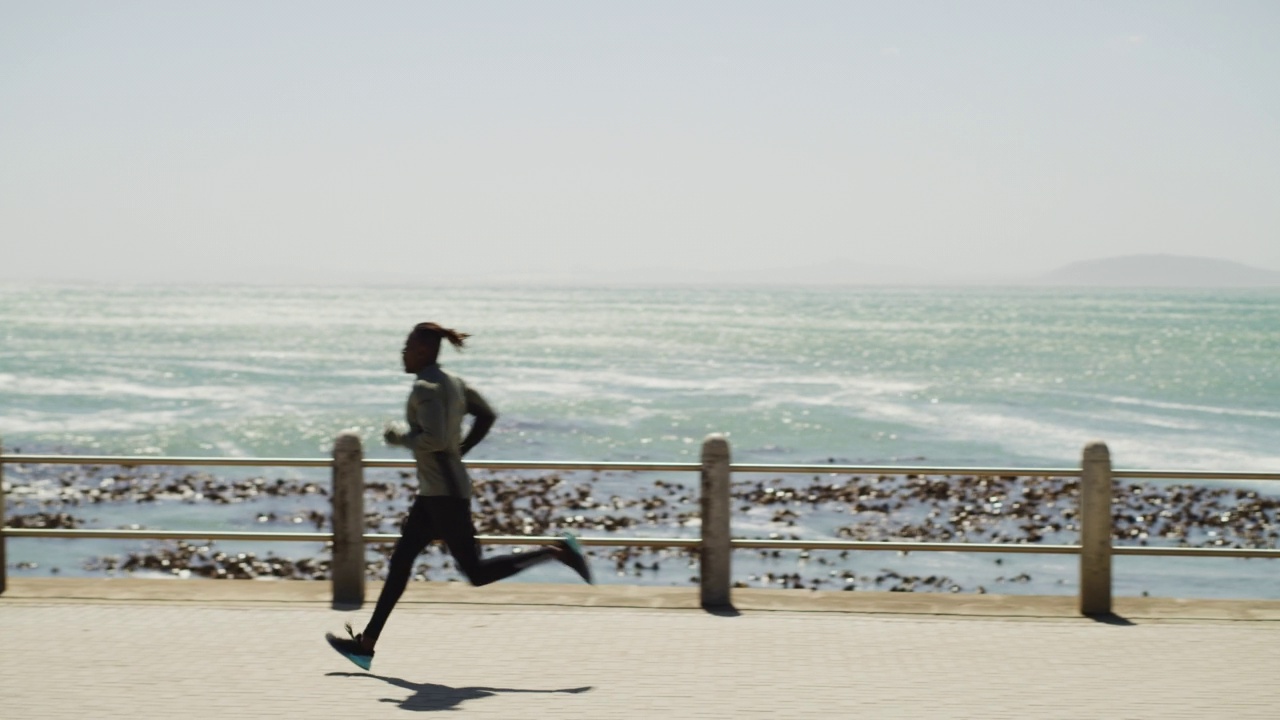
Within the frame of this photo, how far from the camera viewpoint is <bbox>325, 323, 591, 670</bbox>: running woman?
768 centimetres

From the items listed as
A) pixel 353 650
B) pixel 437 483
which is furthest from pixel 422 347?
pixel 353 650

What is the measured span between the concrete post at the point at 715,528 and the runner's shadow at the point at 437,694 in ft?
7.40

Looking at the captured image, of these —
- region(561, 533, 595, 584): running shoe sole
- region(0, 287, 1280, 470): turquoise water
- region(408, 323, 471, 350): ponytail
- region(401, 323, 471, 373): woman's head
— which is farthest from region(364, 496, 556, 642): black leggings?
region(0, 287, 1280, 470): turquoise water

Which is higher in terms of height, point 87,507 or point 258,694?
point 258,694

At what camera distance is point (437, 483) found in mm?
7867

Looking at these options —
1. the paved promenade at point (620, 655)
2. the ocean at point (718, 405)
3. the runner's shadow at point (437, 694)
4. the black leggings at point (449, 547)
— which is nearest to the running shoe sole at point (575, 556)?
the black leggings at point (449, 547)

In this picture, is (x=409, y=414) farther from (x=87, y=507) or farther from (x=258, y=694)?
(x=87, y=507)

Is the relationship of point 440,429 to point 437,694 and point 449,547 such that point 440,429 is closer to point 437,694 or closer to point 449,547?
point 449,547

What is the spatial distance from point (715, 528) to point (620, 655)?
1.67 meters

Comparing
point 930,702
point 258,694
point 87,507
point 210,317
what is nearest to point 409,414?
point 258,694

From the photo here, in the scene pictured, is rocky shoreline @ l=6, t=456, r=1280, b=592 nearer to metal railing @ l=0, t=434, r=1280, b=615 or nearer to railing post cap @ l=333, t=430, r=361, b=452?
metal railing @ l=0, t=434, r=1280, b=615

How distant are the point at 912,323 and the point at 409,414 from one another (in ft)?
512

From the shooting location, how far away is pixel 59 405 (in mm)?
56375

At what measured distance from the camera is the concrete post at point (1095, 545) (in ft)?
30.7
